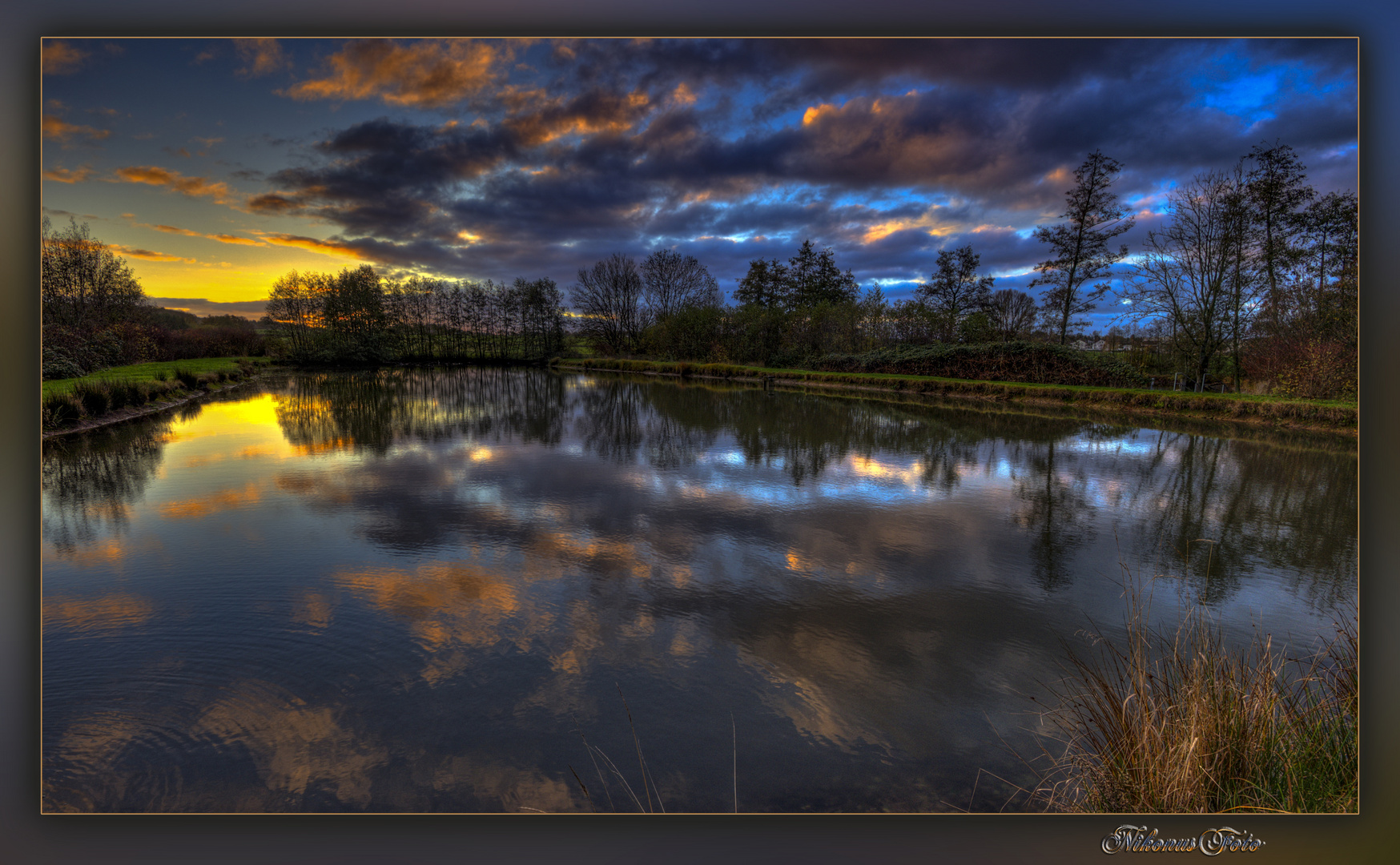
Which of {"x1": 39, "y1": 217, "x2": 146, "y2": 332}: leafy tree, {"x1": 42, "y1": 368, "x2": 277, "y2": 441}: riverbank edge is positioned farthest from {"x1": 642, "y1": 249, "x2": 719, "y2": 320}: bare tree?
{"x1": 39, "y1": 217, "x2": 146, "y2": 332}: leafy tree

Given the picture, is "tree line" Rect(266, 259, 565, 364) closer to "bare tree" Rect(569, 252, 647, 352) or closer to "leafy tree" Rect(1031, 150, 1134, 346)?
"bare tree" Rect(569, 252, 647, 352)

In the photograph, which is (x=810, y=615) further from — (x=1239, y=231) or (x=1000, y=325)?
(x=1000, y=325)

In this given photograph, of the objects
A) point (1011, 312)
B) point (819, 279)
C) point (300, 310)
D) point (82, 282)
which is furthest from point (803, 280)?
point (82, 282)

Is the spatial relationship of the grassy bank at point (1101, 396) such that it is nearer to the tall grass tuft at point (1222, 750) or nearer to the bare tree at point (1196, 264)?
the bare tree at point (1196, 264)

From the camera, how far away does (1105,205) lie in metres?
20.2

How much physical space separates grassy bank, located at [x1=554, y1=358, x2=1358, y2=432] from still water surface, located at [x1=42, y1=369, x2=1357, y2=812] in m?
2.64

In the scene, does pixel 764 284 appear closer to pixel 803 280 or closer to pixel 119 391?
pixel 803 280

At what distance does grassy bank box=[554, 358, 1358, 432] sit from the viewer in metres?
11.1

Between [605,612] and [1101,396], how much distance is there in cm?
1854

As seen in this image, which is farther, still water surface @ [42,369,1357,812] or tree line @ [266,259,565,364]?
tree line @ [266,259,565,364]

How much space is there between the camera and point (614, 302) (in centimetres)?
3806

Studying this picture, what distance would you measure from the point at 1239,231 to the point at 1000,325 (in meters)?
13.5

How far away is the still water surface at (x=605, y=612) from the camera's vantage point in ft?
7.37
